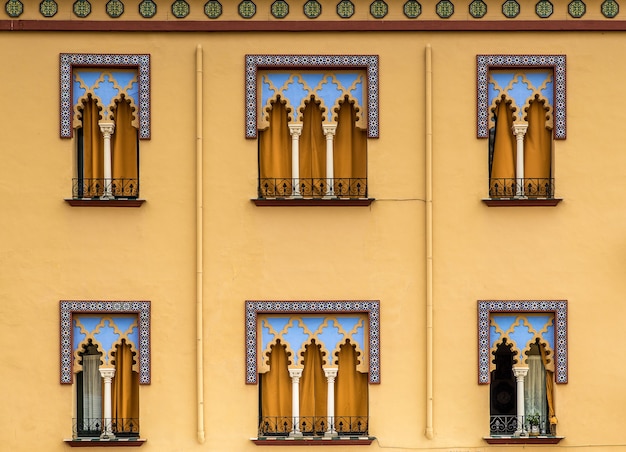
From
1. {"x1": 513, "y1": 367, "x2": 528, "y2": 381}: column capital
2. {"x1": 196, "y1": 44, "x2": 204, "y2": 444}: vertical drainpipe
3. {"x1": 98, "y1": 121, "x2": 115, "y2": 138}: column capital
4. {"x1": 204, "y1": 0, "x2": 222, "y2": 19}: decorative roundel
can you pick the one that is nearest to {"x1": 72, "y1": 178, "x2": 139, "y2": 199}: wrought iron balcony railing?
{"x1": 98, "y1": 121, "x2": 115, "y2": 138}: column capital

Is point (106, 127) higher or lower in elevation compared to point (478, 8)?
lower

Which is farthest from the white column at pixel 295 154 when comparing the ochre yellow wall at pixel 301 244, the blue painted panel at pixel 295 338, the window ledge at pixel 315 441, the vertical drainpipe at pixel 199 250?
the window ledge at pixel 315 441

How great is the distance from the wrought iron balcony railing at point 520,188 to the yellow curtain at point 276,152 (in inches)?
95.4

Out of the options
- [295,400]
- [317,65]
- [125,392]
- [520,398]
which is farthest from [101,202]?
[520,398]

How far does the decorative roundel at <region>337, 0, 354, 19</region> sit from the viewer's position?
40.4 ft

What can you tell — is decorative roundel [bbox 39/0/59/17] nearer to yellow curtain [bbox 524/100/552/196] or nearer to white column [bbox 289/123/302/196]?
white column [bbox 289/123/302/196]

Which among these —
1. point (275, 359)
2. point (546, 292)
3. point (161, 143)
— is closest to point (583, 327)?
point (546, 292)

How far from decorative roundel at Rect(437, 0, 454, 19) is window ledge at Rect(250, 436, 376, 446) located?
4.97 metres

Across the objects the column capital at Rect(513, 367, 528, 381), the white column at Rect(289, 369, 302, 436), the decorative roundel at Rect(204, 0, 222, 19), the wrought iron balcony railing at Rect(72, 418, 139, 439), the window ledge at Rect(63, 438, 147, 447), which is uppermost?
the decorative roundel at Rect(204, 0, 222, 19)

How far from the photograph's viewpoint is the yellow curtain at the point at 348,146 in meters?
12.5

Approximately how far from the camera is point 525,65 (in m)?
12.3

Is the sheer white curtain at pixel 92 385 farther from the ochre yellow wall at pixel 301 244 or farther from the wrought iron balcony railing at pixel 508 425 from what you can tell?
the wrought iron balcony railing at pixel 508 425

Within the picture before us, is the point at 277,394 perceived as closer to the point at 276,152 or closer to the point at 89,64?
the point at 276,152

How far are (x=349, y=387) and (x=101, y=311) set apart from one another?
9.92ft
